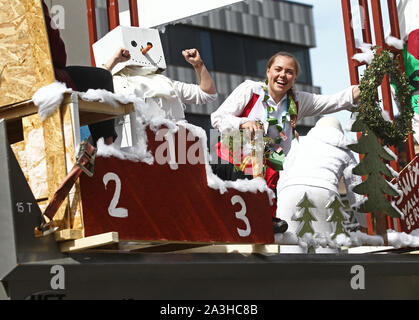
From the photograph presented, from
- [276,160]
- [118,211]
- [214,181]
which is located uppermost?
[276,160]

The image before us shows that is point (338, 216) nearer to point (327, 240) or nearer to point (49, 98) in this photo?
point (327, 240)

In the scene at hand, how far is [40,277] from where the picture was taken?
13.9ft

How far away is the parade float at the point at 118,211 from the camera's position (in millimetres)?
4316

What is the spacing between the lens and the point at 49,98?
4.48m

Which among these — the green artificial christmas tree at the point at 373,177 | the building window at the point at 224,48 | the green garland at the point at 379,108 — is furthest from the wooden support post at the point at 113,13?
the building window at the point at 224,48

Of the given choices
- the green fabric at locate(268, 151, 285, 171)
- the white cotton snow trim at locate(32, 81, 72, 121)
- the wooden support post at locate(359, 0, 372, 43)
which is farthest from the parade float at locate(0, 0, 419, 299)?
the wooden support post at locate(359, 0, 372, 43)

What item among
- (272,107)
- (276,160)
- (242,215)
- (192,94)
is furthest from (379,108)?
(242,215)

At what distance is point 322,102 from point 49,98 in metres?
2.45

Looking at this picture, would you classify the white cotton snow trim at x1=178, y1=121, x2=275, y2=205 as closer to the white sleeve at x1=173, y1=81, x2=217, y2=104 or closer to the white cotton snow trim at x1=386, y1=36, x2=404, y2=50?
the white sleeve at x1=173, y1=81, x2=217, y2=104

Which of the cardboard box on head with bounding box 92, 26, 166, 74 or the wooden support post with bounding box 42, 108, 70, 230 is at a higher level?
the cardboard box on head with bounding box 92, 26, 166, 74

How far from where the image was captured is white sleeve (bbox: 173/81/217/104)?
6301 mm

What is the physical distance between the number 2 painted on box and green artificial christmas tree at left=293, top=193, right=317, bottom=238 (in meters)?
1.42

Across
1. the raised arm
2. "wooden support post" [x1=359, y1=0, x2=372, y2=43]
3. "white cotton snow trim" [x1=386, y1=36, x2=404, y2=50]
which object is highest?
"wooden support post" [x1=359, y1=0, x2=372, y2=43]
